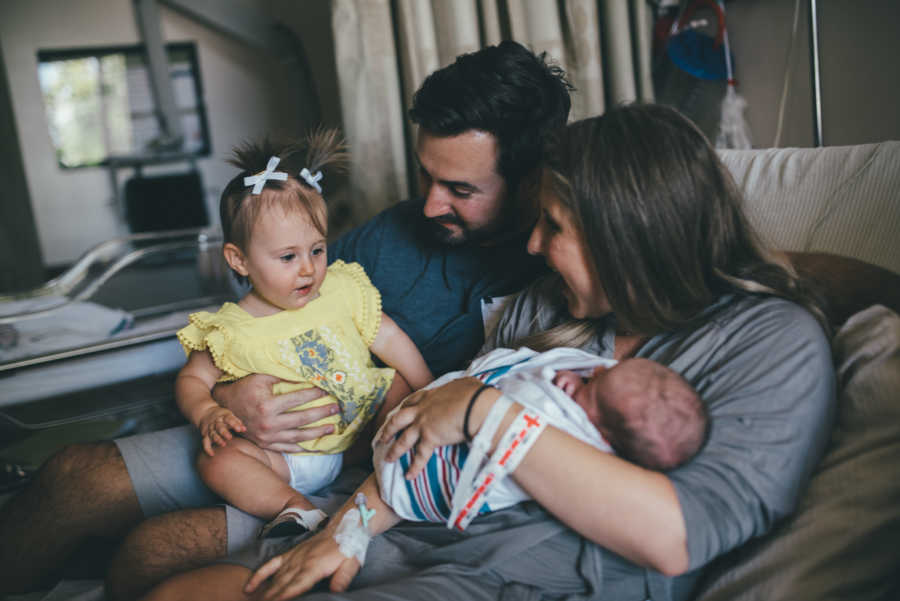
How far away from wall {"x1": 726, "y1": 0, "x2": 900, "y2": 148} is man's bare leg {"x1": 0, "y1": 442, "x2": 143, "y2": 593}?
2.08 meters

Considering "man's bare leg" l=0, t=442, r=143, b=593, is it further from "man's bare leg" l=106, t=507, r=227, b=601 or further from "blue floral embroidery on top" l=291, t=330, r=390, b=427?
"blue floral embroidery on top" l=291, t=330, r=390, b=427

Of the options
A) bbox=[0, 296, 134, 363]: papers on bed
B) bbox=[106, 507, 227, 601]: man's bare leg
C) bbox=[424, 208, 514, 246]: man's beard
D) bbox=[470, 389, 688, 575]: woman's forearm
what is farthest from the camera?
bbox=[0, 296, 134, 363]: papers on bed

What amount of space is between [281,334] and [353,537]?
0.54 metres

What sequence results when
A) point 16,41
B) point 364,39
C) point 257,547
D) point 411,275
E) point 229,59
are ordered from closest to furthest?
point 257,547 < point 411,275 < point 364,39 < point 16,41 < point 229,59

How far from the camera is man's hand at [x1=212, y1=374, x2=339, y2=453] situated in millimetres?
1373

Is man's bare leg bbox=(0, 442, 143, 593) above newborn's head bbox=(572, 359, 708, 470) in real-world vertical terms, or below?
below

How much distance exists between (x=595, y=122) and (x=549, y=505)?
63 cm

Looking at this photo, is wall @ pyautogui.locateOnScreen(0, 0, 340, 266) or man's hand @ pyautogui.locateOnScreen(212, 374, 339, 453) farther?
wall @ pyautogui.locateOnScreen(0, 0, 340, 266)

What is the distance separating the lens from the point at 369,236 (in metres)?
1.82

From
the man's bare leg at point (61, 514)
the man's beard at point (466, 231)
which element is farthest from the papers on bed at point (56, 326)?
the man's beard at point (466, 231)

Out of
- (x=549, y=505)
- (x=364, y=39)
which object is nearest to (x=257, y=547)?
(x=549, y=505)

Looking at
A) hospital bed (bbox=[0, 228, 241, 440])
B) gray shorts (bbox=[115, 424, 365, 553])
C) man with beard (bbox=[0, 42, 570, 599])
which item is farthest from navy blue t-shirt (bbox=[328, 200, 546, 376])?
hospital bed (bbox=[0, 228, 241, 440])

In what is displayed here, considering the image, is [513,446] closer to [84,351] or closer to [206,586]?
[206,586]

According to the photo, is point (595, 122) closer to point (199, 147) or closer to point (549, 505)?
point (549, 505)
